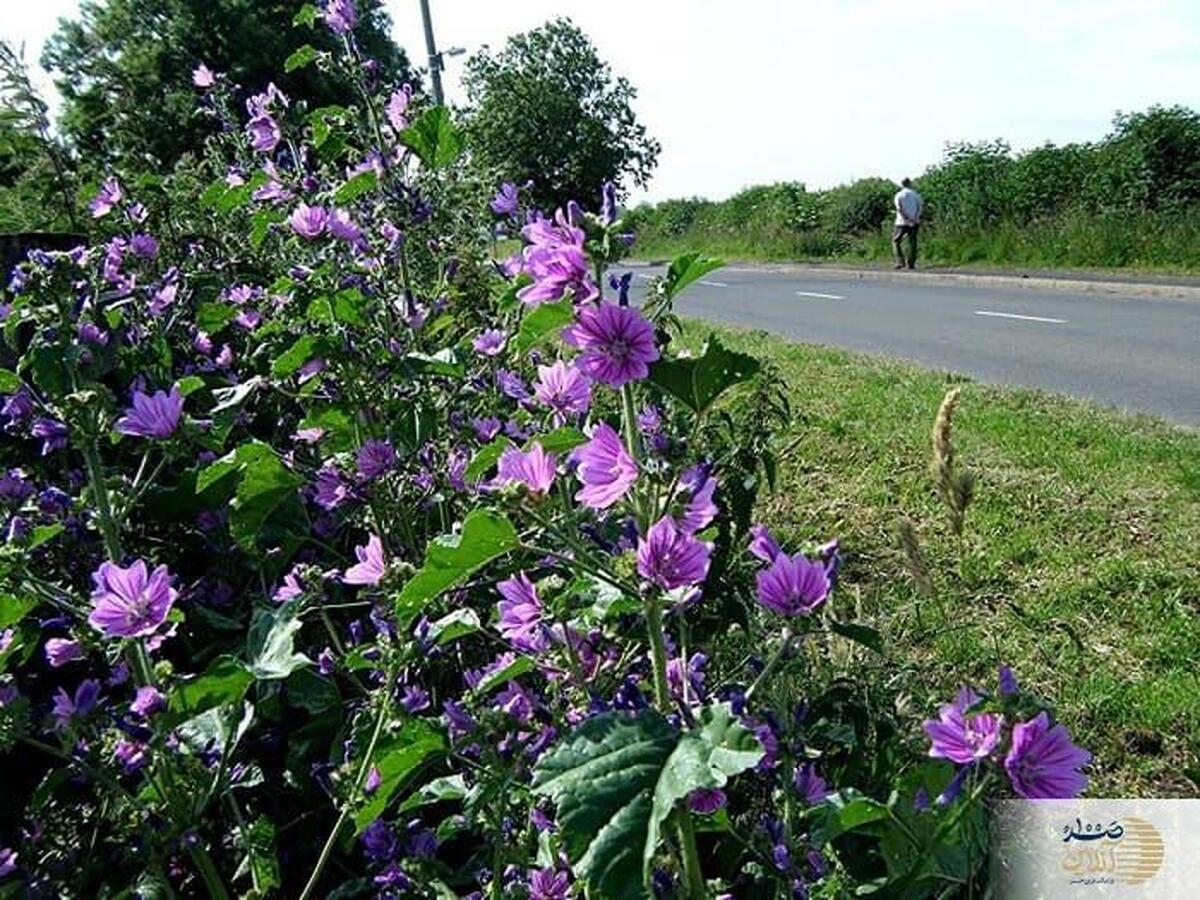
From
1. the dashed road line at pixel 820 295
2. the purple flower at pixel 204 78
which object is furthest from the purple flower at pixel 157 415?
the dashed road line at pixel 820 295

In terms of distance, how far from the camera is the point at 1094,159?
23.8 meters

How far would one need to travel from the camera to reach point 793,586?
3.26 feet

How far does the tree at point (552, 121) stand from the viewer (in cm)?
898

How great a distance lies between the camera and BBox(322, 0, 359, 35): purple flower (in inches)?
88.4

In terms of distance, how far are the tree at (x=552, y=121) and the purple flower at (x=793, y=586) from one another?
1.70 feet

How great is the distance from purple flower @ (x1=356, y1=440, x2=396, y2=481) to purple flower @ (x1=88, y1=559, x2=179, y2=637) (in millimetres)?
515

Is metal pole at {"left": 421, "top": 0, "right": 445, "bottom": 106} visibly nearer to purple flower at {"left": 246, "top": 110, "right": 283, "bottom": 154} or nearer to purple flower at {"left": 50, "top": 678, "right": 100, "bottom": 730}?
purple flower at {"left": 246, "top": 110, "right": 283, "bottom": 154}

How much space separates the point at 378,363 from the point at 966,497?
1019 mm

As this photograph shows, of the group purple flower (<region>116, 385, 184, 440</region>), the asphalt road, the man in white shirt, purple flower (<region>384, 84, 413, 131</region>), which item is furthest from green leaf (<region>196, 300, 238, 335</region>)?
the man in white shirt

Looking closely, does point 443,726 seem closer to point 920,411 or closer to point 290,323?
point 290,323

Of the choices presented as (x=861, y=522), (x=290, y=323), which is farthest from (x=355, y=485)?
(x=861, y=522)

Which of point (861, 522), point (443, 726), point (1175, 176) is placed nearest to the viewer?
point (443, 726)

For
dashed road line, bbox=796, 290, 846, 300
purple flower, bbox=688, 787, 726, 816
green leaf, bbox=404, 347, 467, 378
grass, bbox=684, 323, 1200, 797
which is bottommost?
dashed road line, bbox=796, 290, 846, 300

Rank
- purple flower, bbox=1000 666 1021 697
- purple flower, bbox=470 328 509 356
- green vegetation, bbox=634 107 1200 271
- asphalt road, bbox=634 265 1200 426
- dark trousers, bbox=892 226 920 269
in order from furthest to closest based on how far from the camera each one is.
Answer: dark trousers, bbox=892 226 920 269, green vegetation, bbox=634 107 1200 271, asphalt road, bbox=634 265 1200 426, purple flower, bbox=470 328 509 356, purple flower, bbox=1000 666 1021 697
